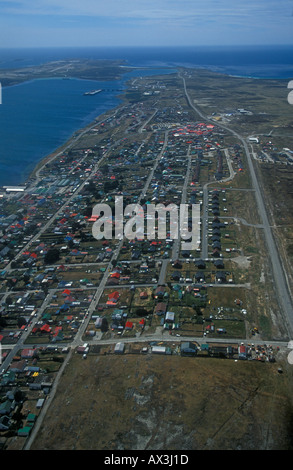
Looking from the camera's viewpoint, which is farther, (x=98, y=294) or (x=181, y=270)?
(x=181, y=270)

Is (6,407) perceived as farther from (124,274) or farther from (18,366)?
(124,274)

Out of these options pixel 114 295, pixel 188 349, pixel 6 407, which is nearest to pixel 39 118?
pixel 114 295

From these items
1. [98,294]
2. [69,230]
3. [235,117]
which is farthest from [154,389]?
[235,117]

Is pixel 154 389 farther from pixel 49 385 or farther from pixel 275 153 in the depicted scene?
pixel 275 153

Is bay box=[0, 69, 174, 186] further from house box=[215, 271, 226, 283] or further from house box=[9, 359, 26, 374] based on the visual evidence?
house box=[215, 271, 226, 283]

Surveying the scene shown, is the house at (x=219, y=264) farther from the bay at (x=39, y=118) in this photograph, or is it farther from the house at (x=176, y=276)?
the bay at (x=39, y=118)

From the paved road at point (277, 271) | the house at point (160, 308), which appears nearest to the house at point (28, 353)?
the house at point (160, 308)
